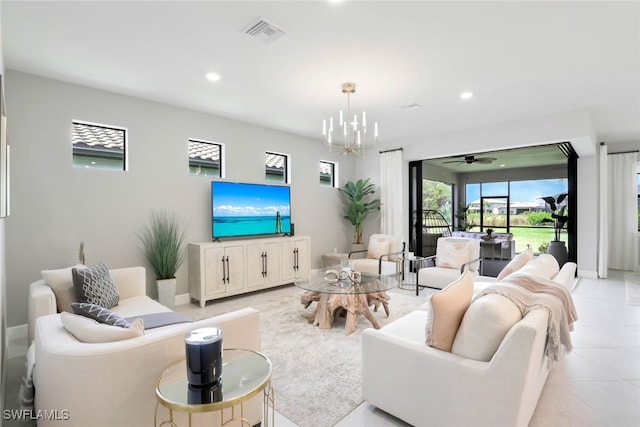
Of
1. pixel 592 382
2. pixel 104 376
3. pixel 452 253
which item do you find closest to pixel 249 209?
pixel 452 253

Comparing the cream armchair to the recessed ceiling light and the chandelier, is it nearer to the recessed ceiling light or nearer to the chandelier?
the chandelier

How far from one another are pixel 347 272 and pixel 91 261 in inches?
120

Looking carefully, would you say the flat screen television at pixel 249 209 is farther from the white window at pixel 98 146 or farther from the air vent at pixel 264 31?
the air vent at pixel 264 31

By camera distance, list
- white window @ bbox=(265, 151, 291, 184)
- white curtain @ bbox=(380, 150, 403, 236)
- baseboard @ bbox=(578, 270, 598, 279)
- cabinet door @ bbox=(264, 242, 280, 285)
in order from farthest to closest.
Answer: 1. white curtain @ bbox=(380, 150, 403, 236)
2. baseboard @ bbox=(578, 270, 598, 279)
3. white window @ bbox=(265, 151, 291, 184)
4. cabinet door @ bbox=(264, 242, 280, 285)

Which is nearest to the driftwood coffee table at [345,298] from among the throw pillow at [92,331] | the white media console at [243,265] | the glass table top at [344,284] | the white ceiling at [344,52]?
the glass table top at [344,284]

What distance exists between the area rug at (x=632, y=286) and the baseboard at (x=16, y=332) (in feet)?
24.3

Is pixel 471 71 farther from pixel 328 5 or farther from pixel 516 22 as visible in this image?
pixel 328 5

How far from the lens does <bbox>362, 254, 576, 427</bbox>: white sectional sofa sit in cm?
149

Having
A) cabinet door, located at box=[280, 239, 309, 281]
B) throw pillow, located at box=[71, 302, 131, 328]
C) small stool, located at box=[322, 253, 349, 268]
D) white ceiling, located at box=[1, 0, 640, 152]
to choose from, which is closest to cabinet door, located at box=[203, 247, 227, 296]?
cabinet door, located at box=[280, 239, 309, 281]

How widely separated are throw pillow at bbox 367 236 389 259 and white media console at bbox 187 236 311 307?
1143mm

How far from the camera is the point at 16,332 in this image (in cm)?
328

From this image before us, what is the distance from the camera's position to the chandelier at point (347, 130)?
3.71 metres

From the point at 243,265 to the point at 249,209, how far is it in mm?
952

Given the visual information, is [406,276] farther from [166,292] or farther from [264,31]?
[264,31]
